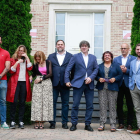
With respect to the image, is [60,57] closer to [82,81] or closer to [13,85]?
[82,81]

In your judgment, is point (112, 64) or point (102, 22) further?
point (102, 22)

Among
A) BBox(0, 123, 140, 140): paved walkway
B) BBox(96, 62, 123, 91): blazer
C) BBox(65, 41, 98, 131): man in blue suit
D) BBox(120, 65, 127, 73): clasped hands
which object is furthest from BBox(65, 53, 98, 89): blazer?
BBox(0, 123, 140, 140): paved walkway

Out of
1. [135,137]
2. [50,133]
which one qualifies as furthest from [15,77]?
[135,137]

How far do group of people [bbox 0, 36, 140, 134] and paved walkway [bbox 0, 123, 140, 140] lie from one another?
0.68 ft

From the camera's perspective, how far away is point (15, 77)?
21.1ft

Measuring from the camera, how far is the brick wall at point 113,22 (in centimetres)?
1059

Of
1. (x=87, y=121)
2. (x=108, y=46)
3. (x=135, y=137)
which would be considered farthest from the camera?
(x=108, y=46)

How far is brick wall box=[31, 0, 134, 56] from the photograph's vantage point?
1059 centimetres

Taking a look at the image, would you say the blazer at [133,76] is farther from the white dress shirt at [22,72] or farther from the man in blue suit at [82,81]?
the white dress shirt at [22,72]

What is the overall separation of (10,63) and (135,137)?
3.30 metres

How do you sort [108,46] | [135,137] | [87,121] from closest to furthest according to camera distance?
[135,137] < [87,121] < [108,46]

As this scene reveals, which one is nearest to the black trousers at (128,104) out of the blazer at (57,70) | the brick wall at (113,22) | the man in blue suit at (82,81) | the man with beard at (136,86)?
the man with beard at (136,86)

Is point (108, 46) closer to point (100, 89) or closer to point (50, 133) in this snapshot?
point (100, 89)

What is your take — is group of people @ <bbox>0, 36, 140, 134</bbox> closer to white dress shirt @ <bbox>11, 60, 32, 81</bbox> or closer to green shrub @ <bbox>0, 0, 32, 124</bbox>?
white dress shirt @ <bbox>11, 60, 32, 81</bbox>
